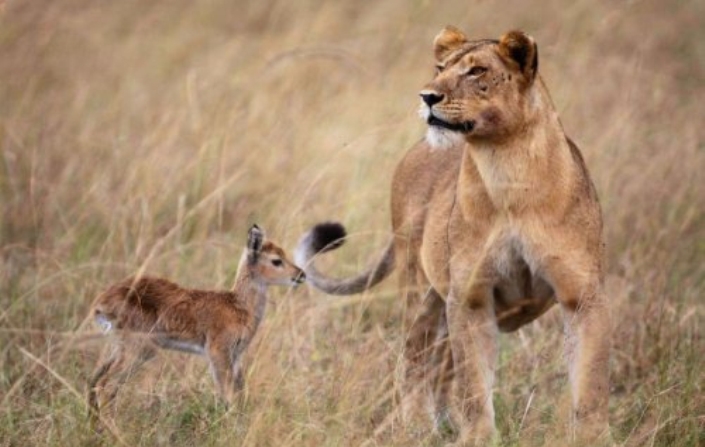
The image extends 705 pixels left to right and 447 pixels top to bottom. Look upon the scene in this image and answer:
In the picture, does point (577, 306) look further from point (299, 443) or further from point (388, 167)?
point (388, 167)

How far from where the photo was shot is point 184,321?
260 inches

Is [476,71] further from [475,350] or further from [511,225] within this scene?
[475,350]

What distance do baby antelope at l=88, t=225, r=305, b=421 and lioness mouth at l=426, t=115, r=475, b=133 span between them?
43.9 inches

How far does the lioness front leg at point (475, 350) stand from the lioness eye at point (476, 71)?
0.87m

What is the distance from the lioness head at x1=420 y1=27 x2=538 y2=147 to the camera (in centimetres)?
620

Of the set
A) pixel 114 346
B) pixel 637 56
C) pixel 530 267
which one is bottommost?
pixel 637 56

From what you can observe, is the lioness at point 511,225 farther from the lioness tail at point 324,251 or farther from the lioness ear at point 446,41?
the lioness tail at point 324,251

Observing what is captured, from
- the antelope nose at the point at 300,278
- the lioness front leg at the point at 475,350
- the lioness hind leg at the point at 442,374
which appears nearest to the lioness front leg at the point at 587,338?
the lioness front leg at the point at 475,350

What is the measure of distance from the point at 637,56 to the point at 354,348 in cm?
699

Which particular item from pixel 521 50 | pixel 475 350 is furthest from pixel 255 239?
pixel 521 50

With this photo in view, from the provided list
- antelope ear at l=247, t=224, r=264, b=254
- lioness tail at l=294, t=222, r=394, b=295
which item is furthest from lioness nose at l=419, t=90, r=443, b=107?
antelope ear at l=247, t=224, r=264, b=254

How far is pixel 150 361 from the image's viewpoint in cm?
673

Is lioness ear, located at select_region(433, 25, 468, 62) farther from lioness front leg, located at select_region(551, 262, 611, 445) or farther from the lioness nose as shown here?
lioness front leg, located at select_region(551, 262, 611, 445)

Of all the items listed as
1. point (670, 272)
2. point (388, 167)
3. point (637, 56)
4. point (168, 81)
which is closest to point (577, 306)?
point (670, 272)
